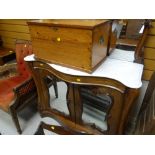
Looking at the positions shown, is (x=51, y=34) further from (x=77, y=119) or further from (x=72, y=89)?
(x=77, y=119)

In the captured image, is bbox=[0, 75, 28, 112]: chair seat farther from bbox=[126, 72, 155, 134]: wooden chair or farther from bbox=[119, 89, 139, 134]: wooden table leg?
bbox=[126, 72, 155, 134]: wooden chair

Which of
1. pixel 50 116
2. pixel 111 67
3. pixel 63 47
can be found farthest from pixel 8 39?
pixel 111 67

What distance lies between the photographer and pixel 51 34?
1.05m

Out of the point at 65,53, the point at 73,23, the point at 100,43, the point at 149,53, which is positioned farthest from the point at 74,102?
the point at 149,53

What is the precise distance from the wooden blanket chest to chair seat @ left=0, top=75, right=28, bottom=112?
62 cm

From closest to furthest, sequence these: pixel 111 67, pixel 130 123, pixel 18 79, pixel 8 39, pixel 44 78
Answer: pixel 111 67 < pixel 44 78 < pixel 130 123 < pixel 18 79 < pixel 8 39

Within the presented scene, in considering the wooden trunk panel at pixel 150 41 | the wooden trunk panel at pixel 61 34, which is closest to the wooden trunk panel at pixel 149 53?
the wooden trunk panel at pixel 150 41

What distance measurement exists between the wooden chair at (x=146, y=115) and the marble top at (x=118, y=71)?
212 mm

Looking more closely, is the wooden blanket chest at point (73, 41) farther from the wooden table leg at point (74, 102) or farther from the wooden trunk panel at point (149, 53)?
the wooden trunk panel at point (149, 53)

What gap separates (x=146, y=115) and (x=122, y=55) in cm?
51

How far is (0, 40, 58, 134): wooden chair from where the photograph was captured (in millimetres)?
1405

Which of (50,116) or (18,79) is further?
(18,79)

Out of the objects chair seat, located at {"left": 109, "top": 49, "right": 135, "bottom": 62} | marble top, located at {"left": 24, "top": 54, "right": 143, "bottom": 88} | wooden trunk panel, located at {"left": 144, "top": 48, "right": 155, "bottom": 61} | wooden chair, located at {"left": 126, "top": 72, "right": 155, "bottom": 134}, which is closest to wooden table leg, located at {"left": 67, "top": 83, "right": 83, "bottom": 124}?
marble top, located at {"left": 24, "top": 54, "right": 143, "bottom": 88}
